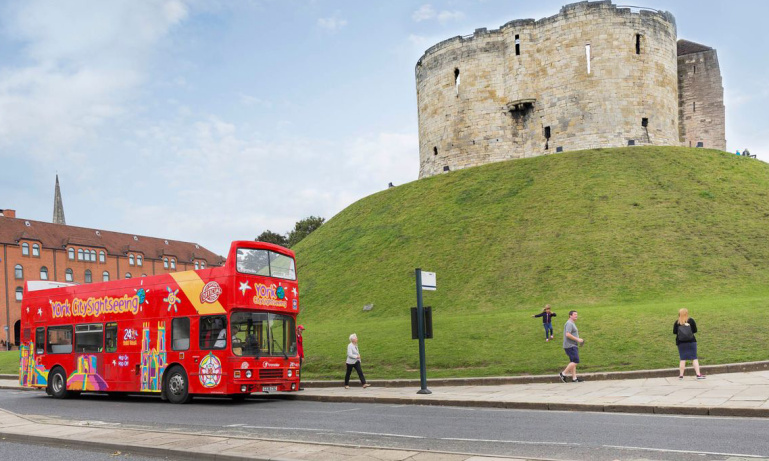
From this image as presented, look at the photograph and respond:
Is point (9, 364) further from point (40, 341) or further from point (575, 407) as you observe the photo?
point (575, 407)

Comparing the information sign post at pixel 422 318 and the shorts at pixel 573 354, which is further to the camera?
the shorts at pixel 573 354

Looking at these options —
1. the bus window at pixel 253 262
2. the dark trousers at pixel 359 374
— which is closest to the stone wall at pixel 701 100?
the dark trousers at pixel 359 374

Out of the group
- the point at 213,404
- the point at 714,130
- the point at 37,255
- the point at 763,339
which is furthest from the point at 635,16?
the point at 37,255

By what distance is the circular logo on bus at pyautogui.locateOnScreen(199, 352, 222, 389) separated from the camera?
17.0m

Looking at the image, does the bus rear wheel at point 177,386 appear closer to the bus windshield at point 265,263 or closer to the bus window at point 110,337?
the bus window at point 110,337

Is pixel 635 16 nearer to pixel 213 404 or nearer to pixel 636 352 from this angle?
pixel 636 352

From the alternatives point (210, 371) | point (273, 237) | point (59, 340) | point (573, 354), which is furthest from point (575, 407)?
point (273, 237)

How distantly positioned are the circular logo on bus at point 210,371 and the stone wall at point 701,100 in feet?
154

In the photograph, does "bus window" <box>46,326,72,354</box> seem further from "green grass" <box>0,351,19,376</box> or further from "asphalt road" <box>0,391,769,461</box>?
"green grass" <box>0,351,19,376</box>

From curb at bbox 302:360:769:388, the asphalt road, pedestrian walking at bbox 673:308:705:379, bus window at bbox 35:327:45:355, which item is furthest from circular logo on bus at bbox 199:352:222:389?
pedestrian walking at bbox 673:308:705:379

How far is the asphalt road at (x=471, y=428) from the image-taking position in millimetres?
8711

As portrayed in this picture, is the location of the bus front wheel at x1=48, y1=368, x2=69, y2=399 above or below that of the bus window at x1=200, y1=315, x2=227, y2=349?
below

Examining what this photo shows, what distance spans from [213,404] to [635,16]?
43.3 metres

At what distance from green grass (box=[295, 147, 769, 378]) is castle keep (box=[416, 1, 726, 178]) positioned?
Result: 3234 mm
